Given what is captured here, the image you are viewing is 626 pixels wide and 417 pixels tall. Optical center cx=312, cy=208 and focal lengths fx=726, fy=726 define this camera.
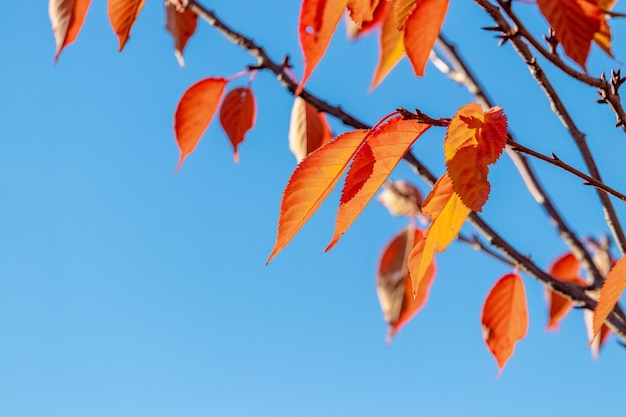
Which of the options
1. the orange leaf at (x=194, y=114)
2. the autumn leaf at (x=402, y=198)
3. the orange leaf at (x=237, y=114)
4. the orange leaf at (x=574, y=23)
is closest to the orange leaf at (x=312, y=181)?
the orange leaf at (x=574, y=23)

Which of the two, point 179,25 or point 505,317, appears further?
point 179,25

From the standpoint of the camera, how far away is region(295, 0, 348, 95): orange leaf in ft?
2.44

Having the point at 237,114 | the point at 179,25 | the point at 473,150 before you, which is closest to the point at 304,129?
the point at 237,114

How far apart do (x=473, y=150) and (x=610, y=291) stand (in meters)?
0.21

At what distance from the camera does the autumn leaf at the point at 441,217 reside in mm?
685

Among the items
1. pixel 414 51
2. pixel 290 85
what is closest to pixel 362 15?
pixel 414 51

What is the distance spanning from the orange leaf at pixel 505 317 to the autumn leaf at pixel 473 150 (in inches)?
21.7

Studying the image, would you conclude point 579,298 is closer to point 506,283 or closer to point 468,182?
point 506,283

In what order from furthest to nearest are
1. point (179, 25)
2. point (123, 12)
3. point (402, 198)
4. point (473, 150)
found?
point (402, 198), point (179, 25), point (123, 12), point (473, 150)

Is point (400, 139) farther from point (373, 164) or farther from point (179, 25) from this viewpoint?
point (179, 25)

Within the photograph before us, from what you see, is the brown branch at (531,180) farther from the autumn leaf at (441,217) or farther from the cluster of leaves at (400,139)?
the autumn leaf at (441,217)

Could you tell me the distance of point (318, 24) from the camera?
75 centimetres

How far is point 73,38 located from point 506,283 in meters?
0.74

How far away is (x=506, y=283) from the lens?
1152 mm
